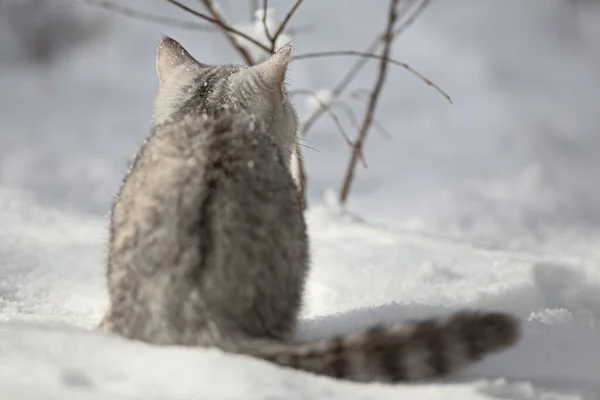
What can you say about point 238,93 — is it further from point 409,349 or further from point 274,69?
point 409,349

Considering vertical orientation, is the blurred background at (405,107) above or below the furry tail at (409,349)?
above

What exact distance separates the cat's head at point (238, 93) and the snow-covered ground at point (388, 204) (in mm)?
527

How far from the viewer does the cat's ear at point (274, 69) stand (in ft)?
6.78

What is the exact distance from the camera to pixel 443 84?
20.7 feet

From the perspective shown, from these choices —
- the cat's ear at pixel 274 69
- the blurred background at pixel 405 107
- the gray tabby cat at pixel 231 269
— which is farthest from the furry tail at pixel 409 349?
the blurred background at pixel 405 107

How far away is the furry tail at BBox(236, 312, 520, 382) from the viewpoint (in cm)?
132

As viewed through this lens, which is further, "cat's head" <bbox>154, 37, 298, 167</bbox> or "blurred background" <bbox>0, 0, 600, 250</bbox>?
"blurred background" <bbox>0, 0, 600, 250</bbox>

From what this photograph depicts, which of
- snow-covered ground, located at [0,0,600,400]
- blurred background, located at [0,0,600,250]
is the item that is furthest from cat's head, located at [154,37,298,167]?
blurred background, located at [0,0,600,250]

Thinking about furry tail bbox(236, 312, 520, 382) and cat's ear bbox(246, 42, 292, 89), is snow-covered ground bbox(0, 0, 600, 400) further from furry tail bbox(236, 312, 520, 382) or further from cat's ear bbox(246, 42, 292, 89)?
cat's ear bbox(246, 42, 292, 89)

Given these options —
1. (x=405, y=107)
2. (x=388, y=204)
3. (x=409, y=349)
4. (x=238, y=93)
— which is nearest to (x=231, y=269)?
(x=409, y=349)

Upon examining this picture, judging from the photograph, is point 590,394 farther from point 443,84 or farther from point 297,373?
point 443,84

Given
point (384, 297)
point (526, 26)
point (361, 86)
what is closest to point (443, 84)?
point (361, 86)

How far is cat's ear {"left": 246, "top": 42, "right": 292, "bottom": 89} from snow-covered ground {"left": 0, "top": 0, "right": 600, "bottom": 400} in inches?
26.6

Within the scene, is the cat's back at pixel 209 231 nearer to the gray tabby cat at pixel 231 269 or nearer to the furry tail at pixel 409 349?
the gray tabby cat at pixel 231 269
